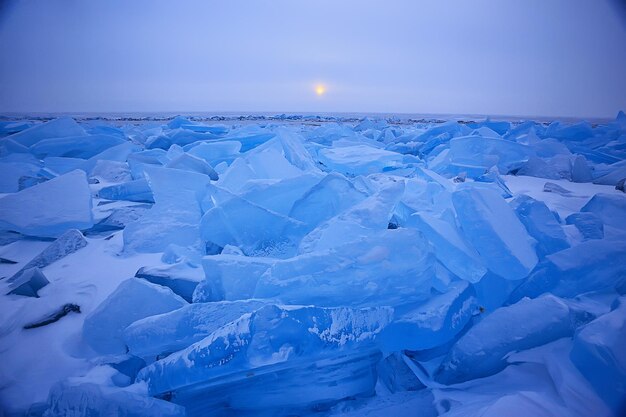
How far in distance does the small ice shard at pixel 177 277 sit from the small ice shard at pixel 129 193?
48.7 inches

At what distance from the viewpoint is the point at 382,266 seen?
0.85 m

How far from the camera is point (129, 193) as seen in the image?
2.21m

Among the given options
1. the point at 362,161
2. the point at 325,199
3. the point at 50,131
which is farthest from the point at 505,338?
the point at 50,131

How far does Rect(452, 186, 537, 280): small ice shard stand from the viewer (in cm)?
95

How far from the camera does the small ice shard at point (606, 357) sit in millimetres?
563

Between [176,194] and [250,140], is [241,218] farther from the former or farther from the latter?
[250,140]

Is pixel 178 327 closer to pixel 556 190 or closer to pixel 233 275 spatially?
pixel 233 275

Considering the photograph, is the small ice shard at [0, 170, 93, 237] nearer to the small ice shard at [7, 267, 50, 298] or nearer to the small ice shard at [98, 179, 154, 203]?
the small ice shard at [7, 267, 50, 298]

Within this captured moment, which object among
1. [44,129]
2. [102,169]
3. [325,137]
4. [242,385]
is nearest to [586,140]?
[325,137]

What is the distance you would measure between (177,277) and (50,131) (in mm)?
3958

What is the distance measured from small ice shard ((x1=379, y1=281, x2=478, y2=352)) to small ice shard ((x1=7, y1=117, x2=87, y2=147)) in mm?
4340

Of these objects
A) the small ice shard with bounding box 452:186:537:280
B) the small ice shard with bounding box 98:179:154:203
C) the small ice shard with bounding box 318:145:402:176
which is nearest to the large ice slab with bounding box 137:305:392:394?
the small ice shard with bounding box 452:186:537:280

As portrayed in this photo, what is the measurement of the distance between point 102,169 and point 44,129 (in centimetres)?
152

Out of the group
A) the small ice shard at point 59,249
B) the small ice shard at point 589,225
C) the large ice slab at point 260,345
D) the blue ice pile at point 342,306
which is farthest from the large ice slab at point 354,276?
the small ice shard at point 59,249
